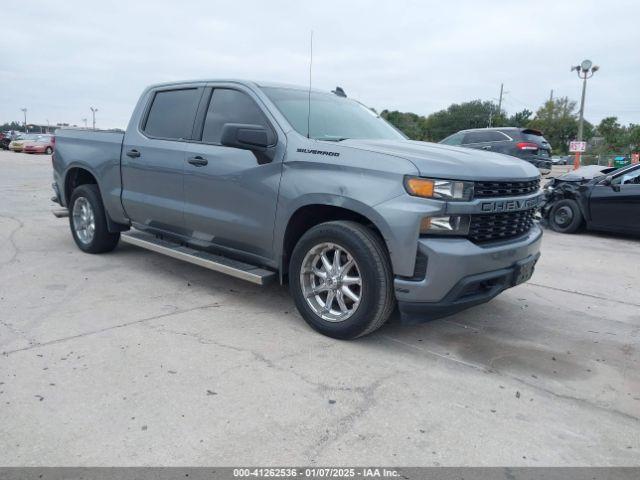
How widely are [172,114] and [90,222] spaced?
1980mm

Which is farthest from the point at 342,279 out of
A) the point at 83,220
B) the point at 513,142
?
the point at 513,142

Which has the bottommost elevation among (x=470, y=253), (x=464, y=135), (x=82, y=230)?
(x=82, y=230)

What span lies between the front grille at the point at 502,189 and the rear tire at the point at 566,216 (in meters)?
5.87

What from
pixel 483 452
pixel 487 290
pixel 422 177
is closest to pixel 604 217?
pixel 487 290

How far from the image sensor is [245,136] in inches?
157

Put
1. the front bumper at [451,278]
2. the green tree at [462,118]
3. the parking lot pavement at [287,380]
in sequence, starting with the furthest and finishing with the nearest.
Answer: the green tree at [462,118]
the front bumper at [451,278]
the parking lot pavement at [287,380]

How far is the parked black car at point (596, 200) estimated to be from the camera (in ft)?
28.6

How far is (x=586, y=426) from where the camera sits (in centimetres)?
291

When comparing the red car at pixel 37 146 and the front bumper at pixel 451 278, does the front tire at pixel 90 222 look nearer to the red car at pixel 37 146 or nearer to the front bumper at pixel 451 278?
the front bumper at pixel 451 278

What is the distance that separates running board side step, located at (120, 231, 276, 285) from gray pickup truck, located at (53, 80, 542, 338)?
2 cm

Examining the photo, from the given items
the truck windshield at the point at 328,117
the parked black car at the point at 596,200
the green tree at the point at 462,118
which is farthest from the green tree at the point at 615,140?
the truck windshield at the point at 328,117

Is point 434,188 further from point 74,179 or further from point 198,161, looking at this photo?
point 74,179

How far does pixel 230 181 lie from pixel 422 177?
176 cm

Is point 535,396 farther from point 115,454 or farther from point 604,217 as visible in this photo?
point 604,217
